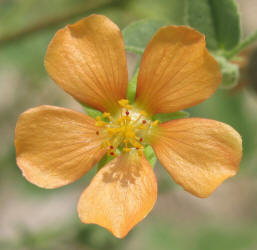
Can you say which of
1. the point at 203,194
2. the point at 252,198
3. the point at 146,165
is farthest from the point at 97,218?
the point at 252,198

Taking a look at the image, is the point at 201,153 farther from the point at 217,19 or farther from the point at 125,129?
the point at 217,19

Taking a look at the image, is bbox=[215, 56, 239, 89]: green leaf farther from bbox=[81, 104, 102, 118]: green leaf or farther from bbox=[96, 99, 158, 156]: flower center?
bbox=[81, 104, 102, 118]: green leaf

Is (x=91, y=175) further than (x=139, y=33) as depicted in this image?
Yes

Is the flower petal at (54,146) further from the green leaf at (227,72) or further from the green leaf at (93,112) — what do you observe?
the green leaf at (227,72)

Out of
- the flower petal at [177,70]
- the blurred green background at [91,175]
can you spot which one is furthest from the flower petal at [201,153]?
the blurred green background at [91,175]

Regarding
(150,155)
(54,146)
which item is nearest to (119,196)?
(150,155)
